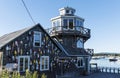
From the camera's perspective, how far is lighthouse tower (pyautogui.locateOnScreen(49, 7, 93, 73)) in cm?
3712

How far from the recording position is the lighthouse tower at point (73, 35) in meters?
37.1

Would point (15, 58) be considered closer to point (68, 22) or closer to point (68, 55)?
point (68, 55)

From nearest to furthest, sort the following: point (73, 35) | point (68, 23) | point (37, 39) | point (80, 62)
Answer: point (37, 39)
point (80, 62)
point (73, 35)
point (68, 23)

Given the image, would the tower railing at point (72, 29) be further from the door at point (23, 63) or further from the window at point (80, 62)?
the door at point (23, 63)

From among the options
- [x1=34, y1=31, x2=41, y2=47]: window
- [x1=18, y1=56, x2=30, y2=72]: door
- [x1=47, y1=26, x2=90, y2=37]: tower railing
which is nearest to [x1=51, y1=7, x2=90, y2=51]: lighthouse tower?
[x1=47, y1=26, x2=90, y2=37]: tower railing

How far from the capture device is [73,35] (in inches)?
1486

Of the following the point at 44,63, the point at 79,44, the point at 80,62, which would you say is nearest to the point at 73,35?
the point at 79,44

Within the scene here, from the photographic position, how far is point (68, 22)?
38969 mm

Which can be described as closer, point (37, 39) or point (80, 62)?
point (37, 39)

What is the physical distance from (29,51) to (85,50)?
1595 cm

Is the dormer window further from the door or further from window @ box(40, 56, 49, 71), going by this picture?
the door

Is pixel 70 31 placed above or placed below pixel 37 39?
above

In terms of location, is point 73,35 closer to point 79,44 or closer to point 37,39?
point 79,44

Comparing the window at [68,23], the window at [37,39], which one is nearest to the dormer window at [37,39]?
the window at [37,39]
